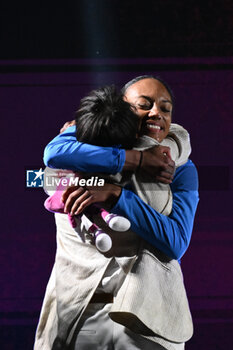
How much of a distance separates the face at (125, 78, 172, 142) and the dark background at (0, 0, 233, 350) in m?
0.39

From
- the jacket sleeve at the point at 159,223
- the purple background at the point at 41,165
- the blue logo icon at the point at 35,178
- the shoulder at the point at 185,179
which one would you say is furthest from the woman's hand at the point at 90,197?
the purple background at the point at 41,165

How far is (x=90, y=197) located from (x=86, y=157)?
93mm

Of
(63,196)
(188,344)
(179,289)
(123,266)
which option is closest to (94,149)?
(63,196)

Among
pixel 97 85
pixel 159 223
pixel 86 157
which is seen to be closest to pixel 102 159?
pixel 86 157

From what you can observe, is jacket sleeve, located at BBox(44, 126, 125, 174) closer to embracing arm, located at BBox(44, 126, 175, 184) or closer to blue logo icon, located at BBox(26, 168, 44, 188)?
embracing arm, located at BBox(44, 126, 175, 184)

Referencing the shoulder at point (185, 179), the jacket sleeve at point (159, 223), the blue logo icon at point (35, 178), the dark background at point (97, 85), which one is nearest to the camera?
the jacket sleeve at point (159, 223)

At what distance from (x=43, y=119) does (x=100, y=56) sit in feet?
0.95

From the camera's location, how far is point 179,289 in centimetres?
133

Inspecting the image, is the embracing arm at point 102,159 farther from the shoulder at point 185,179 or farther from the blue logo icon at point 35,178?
the blue logo icon at point 35,178

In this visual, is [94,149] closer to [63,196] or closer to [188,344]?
[63,196]

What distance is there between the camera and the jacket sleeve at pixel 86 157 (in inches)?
51.8

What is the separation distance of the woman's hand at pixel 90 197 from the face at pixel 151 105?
0.69ft

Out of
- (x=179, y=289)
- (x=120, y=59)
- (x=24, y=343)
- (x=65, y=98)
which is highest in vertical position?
(x=120, y=59)

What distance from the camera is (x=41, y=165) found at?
195 centimetres
